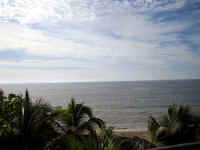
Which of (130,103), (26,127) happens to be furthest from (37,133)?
(130,103)

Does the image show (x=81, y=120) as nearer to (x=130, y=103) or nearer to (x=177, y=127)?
(x=177, y=127)

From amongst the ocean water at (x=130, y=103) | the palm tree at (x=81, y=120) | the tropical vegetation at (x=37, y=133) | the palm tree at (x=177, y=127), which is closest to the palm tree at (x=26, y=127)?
the tropical vegetation at (x=37, y=133)

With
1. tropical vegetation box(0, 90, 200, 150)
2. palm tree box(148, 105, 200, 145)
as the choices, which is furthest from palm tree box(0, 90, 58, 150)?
palm tree box(148, 105, 200, 145)

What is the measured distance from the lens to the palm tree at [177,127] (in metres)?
Result: 7.13

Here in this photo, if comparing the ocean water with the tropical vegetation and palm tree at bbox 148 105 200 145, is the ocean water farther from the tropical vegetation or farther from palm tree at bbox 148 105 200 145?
palm tree at bbox 148 105 200 145

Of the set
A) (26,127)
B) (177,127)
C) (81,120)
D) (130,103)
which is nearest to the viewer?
(26,127)

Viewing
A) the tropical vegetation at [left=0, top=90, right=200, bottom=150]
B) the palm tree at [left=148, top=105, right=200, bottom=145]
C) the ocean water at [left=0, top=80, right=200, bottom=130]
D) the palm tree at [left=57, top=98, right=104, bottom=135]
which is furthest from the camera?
the ocean water at [left=0, top=80, right=200, bottom=130]

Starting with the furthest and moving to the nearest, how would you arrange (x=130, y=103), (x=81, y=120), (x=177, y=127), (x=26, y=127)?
(x=130, y=103) < (x=81, y=120) < (x=177, y=127) < (x=26, y=127)

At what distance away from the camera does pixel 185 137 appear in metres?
7.18

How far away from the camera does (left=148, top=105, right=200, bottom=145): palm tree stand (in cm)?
713

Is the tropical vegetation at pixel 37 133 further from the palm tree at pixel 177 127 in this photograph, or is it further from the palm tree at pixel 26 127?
the palm tree at pixel 177 127

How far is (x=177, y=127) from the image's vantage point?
7184mm

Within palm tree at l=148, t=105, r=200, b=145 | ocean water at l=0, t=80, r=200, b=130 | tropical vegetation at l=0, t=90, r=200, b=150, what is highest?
tropical vegetation at l=0, t=90, r=200, b=150

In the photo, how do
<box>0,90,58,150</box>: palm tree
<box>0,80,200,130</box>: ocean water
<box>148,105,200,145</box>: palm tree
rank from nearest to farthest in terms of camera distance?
1. <box>0,90,58,150</box>: palm tree
2. <box>148,105,200,145</box>: palm tree
3. <box>0,80,200,130</box>: ocean water
